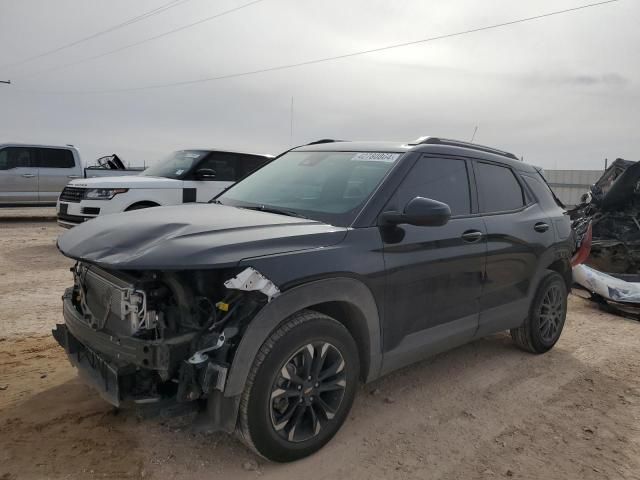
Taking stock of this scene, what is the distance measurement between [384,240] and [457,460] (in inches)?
54.8

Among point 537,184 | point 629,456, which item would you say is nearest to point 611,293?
point 537,184

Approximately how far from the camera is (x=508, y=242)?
418cm

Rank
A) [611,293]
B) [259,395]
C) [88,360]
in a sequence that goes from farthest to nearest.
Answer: [611,293] < [88,360] < [259,395]

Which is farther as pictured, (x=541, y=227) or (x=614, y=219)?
(x=614, y=219)

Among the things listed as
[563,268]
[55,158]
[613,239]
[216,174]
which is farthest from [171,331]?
[55,158]

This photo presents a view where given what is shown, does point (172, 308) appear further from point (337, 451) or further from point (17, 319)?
point (17, 319)

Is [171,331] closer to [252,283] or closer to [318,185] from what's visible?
[252,283]

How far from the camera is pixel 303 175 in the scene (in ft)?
13.0

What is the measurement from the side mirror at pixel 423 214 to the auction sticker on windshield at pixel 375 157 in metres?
0.60

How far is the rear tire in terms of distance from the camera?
15.3 ft

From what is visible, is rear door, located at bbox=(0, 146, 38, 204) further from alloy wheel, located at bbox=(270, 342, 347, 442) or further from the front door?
alloy wheel, located at bbox=(270, 342, 347, 442)

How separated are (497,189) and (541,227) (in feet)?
2.14

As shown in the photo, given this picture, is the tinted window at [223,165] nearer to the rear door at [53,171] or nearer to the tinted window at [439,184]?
the rear door at [53,171]

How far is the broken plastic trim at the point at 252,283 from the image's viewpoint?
2516 mm
